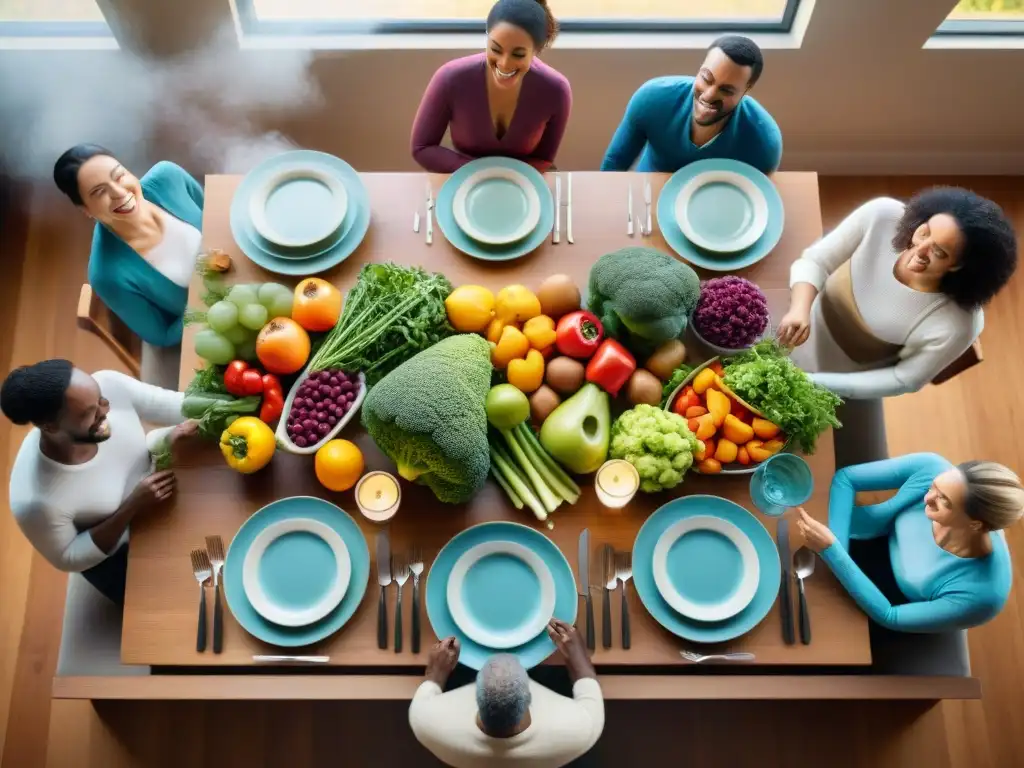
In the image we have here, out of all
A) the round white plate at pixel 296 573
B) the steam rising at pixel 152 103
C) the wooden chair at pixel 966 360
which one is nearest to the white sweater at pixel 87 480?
the round white plate at pixel 296 573

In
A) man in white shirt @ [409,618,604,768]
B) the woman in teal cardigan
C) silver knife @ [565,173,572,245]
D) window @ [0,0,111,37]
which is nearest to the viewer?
man in white shirt @ [409,618,604,768]

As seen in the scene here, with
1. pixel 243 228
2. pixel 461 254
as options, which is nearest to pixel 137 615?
pixel 243 228

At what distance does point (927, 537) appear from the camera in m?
1.71

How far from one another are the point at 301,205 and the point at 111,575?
100 centimetres

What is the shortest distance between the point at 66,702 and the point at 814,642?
6.92 ft

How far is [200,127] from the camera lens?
2795mm

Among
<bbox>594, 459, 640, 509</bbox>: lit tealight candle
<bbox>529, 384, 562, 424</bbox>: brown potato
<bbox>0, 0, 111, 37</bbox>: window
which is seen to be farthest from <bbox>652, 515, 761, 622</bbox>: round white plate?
<bbox>0, 0, 111, 37</bbox>: window

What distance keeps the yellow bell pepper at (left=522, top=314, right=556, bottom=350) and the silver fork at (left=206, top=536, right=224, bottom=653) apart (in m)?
0.80

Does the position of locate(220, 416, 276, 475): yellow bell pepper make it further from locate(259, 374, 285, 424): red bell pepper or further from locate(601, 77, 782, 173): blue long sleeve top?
locate(601, 77, 782, 173): blue long sleeve top

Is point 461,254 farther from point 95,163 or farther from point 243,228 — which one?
point 95,163

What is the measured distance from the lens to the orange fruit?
1614mm

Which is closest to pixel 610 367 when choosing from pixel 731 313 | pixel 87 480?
pixel 731 313

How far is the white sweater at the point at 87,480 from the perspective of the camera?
1.63 metres

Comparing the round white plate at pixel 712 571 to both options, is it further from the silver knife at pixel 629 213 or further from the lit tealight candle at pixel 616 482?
→ the silver knife at pixel 629 213
